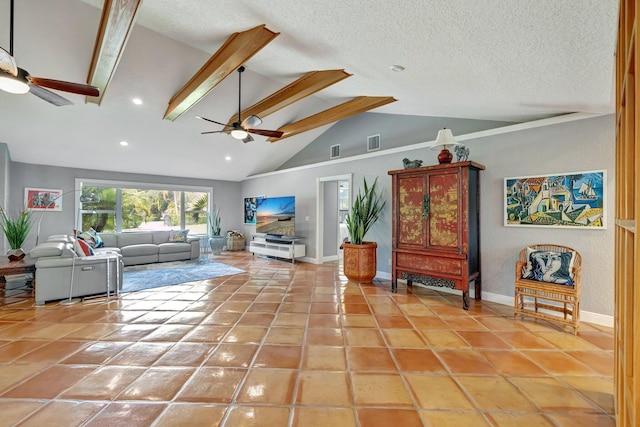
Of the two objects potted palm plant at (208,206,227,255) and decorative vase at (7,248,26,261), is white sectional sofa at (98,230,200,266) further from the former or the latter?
decorative vase at (7,248,26,261)

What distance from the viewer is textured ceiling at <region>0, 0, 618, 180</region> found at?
1.79 meters

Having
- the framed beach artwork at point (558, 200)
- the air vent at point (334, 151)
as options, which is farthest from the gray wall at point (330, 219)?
the framed beach artwork at point (558, 200)

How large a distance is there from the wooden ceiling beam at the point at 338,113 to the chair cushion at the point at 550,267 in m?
2.82

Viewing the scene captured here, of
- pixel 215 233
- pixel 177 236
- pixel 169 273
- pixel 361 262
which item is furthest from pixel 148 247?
pixel 361 262

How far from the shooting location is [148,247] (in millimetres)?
6453

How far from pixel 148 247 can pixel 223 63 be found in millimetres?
4998

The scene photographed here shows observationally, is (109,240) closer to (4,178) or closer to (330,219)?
(4,178)

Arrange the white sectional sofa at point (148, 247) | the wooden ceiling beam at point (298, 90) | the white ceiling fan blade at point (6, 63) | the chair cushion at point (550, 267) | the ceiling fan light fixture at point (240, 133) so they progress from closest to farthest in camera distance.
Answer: the white ceiling fan blade at point (6, 63) < the chair cushion at point (550, 267) < the wooden ceiling beam at point (298, 90) < the ceiling fan light fixture at point (240, 133) < the white sectional sofa at point (148, 247)

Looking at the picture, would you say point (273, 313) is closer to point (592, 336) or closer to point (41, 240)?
point (592, 336)

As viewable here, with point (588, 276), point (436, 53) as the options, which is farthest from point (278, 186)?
point (588, 276)

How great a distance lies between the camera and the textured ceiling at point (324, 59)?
1788 mm

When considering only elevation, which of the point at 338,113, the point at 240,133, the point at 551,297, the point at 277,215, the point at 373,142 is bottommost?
the point at 551,297

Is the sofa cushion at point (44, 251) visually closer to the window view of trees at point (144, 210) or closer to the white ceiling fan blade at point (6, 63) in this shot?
the white ceiling fan blade at point (6, 63)

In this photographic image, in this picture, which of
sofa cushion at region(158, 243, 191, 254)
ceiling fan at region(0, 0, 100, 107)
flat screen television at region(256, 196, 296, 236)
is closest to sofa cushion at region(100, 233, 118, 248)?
sofa cushion at region(158, 243, 191, 254)
